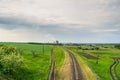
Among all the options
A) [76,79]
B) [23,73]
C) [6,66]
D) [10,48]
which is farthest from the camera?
[10,48]

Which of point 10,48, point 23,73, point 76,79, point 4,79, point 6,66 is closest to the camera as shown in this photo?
point 4,79

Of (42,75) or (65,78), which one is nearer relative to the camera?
(65,78)

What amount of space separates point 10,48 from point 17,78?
2436 centimetres

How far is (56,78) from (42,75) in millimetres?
5964

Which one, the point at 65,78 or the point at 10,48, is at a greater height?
the point at 10,48

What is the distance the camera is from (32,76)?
54812 mm

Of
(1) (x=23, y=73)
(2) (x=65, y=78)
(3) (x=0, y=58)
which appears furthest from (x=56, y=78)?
(3) (x=0, y=58)

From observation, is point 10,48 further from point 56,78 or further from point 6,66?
point 56,78

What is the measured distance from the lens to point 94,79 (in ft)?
169

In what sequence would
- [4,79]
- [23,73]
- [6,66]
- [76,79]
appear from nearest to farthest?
[4,79] → [76,79] → [6,66] → [23,73]

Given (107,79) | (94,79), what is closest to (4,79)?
(94,79)

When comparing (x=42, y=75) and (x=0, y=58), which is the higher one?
(x=0, y=58)

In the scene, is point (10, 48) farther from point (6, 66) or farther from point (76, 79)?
point (76, 79)

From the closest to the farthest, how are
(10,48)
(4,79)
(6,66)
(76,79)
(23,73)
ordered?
(4,79) < (76,79) < (6,66) < (23,73) < (10,48)
